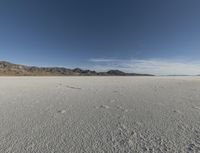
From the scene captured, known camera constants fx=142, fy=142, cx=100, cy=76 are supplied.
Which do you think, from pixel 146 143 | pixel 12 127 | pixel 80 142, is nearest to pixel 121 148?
pixel 146 143

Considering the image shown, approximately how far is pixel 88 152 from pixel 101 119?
1.37 metres

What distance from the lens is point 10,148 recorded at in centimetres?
216

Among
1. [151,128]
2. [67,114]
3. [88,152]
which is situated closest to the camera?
[88,152]

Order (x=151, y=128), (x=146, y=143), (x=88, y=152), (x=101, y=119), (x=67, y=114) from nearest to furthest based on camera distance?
1. (x=88, y=152)
2. (x=146, y=143)
3. (x=151, y=128)
4. (x=101, y=119)
5. (x=67, y=114)

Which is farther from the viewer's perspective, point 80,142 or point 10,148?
point 80,142

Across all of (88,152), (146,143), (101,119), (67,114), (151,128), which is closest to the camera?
(88,152)

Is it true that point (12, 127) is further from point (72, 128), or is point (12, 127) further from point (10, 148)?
point (72, 128)

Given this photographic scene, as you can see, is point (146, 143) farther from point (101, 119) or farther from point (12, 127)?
point (12, 127)

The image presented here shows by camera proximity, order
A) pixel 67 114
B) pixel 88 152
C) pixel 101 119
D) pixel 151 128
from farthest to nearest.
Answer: pixel 67 114
pixel 101 119
pixel 151 128
pixel 88 152

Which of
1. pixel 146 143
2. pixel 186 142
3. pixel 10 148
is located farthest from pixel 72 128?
pixel 186 142

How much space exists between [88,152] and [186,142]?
1608mm

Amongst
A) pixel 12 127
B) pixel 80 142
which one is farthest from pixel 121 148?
pixel 12 127

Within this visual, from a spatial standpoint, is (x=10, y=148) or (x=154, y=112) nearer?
(x=10, y=148)

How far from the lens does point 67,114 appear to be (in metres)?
3.85
